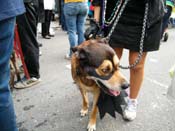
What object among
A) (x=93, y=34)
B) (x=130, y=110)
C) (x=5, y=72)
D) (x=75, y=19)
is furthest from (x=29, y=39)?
(x=5, y=72)

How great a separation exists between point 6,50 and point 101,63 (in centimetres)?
74

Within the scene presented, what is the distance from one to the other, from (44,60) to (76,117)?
7.54 ft

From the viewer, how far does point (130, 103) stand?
2.89 metres

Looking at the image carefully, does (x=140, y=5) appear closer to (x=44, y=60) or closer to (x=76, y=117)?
(x=76, y=117)

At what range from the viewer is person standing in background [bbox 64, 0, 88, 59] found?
15.3 feet

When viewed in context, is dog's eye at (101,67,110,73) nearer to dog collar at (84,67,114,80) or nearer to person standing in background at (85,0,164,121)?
dog collar at (84,67,114,80)

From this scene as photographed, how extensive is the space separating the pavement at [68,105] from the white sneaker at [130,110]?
0.18 ft

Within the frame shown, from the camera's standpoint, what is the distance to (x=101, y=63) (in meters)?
2.13

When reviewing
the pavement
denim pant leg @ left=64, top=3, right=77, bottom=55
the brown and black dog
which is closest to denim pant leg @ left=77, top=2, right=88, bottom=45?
denim pant leg @ left=64, top=3, right=77, bottom=55

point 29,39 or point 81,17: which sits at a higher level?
point 81,17

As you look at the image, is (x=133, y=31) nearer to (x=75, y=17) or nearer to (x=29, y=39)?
(x=29, y=39)

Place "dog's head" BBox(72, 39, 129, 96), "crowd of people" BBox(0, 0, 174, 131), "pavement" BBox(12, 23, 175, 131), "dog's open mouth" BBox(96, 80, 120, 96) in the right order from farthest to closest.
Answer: "pavement" BBox(12, 23, 175, 131) < "dog's open mouth" BBox(96, 80, 120, 96) < "dog's head" BBox(72, 39, 129, 96) < "crowd of people" BBox(0, 0, 174, 131)

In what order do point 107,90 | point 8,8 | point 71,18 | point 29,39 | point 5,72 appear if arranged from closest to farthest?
point 8,8 → point 5,72 → point 107,90 → point 29,39 → point 71,18

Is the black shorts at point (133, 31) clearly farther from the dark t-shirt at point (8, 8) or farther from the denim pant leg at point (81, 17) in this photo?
the denim pant leg at point (81, 17)
